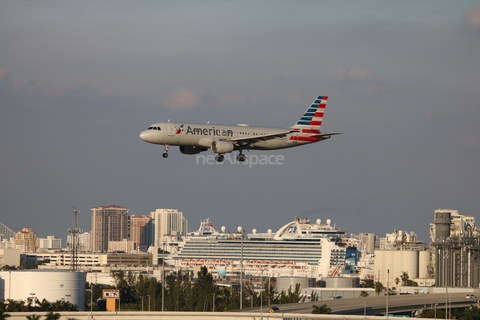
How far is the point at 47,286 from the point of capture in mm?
134625

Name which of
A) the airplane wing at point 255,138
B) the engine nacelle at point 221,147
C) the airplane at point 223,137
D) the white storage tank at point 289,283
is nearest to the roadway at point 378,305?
the airplane at point 223,137

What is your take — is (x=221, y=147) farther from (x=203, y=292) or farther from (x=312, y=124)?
(x=203, y=292)

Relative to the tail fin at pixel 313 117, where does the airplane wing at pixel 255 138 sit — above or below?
below

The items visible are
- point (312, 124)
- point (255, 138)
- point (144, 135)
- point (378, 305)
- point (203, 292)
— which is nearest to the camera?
point (144, 135)

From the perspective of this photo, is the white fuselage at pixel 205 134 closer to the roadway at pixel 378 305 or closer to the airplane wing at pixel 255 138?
the airplane wing at pixel 255 138

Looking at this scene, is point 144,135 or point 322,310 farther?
point 322,310

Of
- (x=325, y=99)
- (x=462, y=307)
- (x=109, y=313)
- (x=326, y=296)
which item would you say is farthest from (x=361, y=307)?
(x=326, y=296)

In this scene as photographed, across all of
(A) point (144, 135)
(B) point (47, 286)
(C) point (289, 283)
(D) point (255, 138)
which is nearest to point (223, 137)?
(D) point (255, 138)

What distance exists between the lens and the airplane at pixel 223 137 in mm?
86812

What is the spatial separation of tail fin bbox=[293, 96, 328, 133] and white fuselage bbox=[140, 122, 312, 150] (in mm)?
4479

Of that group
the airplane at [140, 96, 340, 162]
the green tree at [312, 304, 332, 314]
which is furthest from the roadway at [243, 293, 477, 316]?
the airplane at [140, 96, 340, 162]

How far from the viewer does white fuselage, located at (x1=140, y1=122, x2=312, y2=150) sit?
86.6 m

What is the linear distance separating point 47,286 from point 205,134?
56.2 m

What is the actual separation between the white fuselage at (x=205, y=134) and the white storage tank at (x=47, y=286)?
179 feet
